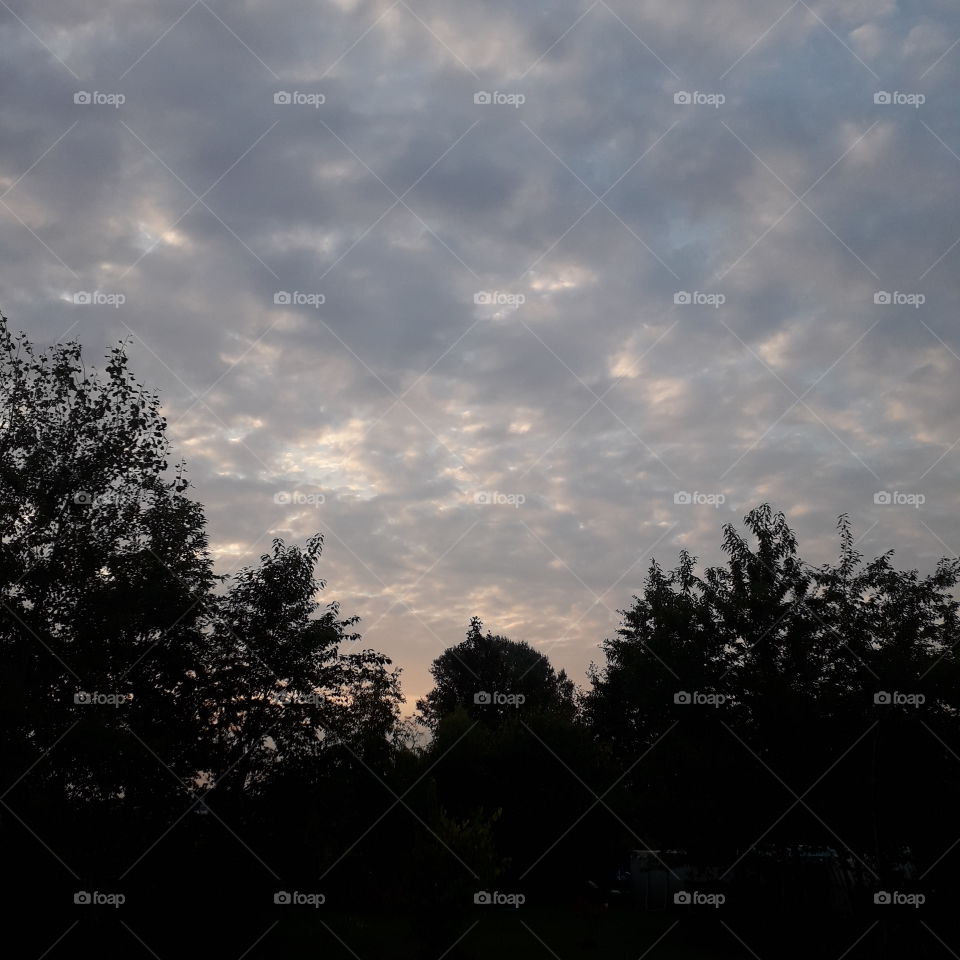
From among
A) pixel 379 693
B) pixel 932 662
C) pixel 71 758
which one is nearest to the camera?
pixel 71 758

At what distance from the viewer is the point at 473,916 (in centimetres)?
1931

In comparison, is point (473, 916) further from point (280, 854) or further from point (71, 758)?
point (71, 758)

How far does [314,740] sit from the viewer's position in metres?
21.7

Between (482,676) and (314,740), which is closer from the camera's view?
(314,740)

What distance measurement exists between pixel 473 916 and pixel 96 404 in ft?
48.6

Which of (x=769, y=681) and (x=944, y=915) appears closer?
(x=944, y=915)

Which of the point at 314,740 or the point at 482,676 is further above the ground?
the point at 482,676

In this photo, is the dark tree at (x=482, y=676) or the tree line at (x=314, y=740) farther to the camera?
the dark tree at (x=482, y=676)

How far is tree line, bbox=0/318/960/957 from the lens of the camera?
18.0 meters

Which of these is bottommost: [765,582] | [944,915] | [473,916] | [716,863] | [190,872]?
[190,872]

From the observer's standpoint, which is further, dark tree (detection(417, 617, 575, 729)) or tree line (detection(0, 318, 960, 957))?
dark tree (detection(417, 617, 575, 729))

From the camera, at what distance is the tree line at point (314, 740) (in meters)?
18.0

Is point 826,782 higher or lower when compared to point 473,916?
higher

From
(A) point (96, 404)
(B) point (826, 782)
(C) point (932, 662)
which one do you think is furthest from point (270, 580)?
(C) point (932, 662)
